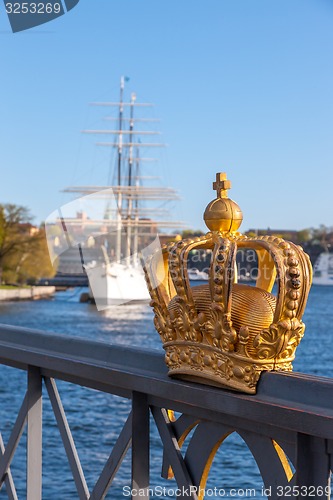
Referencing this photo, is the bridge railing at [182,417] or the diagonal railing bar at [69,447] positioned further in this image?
the diagonal railing bar at [69,447]

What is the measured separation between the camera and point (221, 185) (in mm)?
1895

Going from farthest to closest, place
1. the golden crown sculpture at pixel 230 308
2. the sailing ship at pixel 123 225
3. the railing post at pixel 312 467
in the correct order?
1. the sailing ship at pixel 123 225
2. the golden crown sculpture at pixel 230 308
3. the railing post at pixel 312 467

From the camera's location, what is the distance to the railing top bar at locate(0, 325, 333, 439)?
153cm

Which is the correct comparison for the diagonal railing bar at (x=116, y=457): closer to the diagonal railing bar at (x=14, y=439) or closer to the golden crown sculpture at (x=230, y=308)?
the golden crown sculpture at (x=230, y=308)

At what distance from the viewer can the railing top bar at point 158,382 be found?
1.53 meters

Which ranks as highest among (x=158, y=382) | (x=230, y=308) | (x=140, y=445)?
(x=230, y=308)

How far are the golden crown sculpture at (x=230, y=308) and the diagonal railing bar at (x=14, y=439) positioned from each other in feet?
2.31

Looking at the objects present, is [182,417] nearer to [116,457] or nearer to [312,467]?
[116,457]

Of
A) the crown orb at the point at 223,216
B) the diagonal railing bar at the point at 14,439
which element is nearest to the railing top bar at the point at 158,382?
the diagonal railing bar at the point at 14,439

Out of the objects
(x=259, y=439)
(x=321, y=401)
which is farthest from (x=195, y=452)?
(x=321, y=401)

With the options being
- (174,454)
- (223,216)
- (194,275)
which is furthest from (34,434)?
(223,216)

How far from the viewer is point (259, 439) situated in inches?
67.1

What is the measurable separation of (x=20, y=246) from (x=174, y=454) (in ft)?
A: 221

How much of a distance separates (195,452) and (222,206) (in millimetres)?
562
